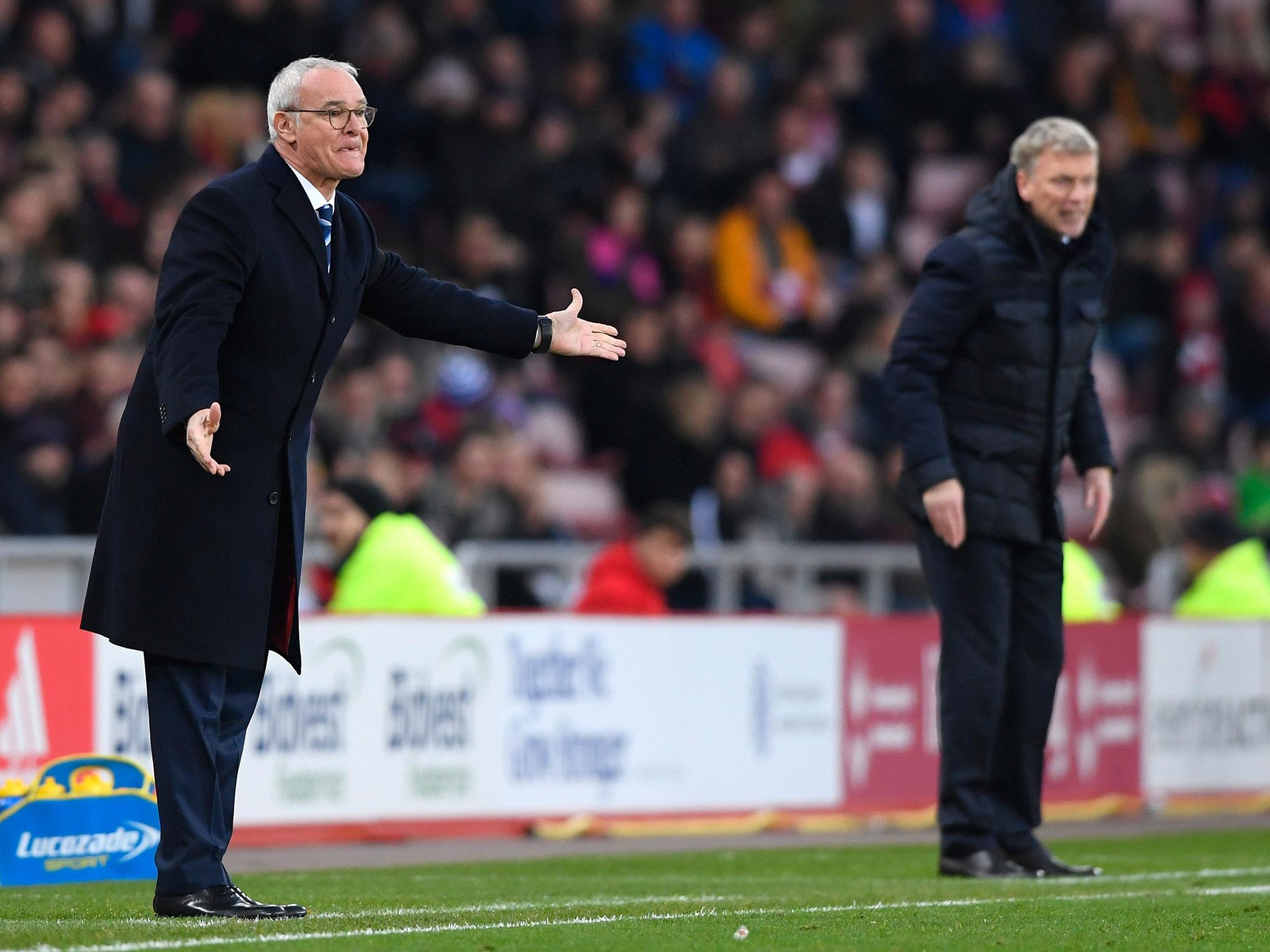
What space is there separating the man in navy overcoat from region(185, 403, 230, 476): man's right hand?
0.09 metres

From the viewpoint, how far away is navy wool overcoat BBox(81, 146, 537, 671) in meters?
5.89

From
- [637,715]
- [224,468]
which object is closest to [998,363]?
[224,468]

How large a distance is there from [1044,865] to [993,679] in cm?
66

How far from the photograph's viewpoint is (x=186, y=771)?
5957 mm

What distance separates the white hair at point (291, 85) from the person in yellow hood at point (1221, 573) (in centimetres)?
881

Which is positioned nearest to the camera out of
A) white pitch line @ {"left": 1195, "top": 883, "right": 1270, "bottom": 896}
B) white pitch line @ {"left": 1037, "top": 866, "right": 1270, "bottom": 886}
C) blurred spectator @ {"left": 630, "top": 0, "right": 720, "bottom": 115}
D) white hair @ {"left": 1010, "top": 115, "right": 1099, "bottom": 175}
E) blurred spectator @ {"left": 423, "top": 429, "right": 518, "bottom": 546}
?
white pitch line @ {"left": 1195, "top": 883, "right": 1270, "bottom": 896}

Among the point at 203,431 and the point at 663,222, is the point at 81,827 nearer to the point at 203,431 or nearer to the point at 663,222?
the point at 203,431

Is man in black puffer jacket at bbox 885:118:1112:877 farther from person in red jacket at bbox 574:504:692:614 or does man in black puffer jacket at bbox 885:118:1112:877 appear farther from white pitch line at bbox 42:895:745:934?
person in red jacket at bbox 574:504:692:614

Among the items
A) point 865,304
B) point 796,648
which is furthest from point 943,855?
point 865,304

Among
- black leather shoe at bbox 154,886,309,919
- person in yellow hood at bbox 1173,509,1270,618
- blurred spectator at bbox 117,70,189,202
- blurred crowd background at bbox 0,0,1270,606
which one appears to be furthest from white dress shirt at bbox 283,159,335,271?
person in yellow hood at bbox 1173,509,1270,618

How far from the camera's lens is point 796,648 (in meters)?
12.1

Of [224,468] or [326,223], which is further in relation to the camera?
[326,223]

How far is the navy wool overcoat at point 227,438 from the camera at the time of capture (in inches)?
232

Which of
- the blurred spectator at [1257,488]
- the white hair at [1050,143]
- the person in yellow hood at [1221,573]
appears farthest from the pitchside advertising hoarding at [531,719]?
the blurred spectator at [1257,488]
